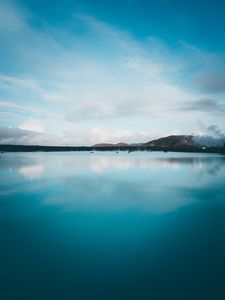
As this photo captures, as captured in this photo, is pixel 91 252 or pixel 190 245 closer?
pixel 91 252

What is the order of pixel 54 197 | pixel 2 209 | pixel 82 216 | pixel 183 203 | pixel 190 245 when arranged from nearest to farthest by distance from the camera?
pixel 190 245
pixel 82 216
pixel 2 209
pixel 183 203
pixel 54 197

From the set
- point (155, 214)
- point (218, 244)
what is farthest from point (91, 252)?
point (155, 214)

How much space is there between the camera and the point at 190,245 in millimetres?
7809

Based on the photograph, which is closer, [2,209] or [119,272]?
[119,272]

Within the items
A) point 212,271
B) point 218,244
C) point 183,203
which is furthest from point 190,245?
point 183,203

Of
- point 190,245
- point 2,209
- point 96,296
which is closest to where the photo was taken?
point 96,296

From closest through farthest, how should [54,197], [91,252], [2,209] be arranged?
[91,252] < [2,209] < [54,197]

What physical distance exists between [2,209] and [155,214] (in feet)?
25.3

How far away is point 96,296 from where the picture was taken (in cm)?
512

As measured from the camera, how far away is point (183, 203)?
14.5m

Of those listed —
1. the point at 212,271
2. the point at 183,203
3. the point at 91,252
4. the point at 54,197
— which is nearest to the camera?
the point at 212,271

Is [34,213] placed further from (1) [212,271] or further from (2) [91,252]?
(1) [212,271]

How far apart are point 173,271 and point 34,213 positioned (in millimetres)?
7838

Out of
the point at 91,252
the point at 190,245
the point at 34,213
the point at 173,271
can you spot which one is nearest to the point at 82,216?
the point at 34,213
